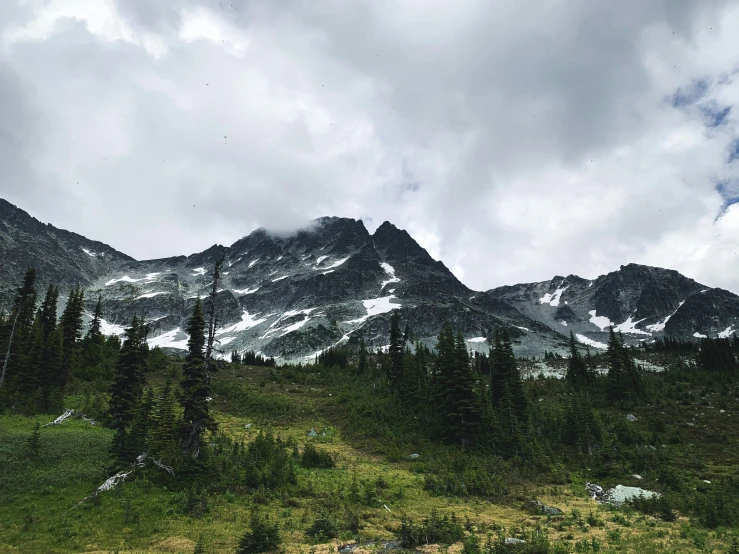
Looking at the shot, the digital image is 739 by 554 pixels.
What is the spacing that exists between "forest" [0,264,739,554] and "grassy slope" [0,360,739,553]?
0.42ft

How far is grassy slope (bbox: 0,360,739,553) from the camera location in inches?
650

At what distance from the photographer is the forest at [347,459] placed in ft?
57.5

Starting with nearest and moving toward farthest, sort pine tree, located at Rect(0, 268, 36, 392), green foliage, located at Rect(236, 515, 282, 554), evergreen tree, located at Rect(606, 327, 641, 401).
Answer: green foliage, located at Rect(236, 515, 282, 554) → pine tree, located at Rect(0, 268, 36, 392) → evergreen tree, located at Rect(606, 327, 641, 401)

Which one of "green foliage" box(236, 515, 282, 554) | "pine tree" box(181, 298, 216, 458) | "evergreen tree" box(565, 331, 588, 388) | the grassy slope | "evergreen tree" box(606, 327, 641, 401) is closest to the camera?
"green foliage" box(236, 515, 282, 554)

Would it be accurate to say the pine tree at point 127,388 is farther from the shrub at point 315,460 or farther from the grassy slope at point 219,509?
the shrub at point 315,460

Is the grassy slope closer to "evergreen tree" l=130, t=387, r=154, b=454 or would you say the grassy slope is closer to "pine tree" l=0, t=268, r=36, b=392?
"evergreen tree" l=130, t=387, r=154, b=454

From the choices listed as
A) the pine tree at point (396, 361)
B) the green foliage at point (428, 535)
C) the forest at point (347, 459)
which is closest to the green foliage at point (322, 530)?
the forest at point (347, 459)

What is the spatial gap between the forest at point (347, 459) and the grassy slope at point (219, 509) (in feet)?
0.42

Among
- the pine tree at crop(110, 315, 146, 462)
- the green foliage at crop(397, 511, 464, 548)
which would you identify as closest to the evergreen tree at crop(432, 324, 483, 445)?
the green foliage at crop(397, 511, 464, 548)

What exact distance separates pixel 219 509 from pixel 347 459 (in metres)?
16.7

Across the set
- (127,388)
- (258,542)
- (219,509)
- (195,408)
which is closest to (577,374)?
(195,408)

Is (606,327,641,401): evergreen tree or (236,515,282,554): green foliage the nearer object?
(236,515,282,554): green foliage

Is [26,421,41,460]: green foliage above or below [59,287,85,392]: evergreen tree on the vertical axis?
below

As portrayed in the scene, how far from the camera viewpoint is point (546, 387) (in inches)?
2840
